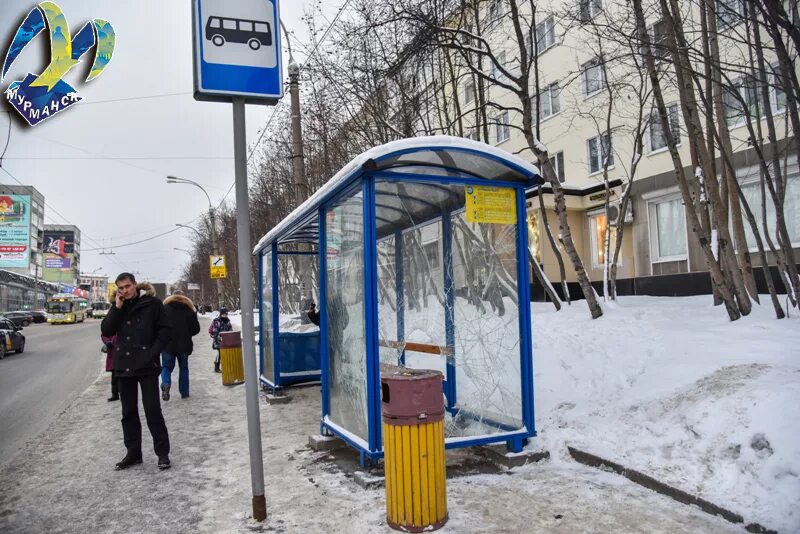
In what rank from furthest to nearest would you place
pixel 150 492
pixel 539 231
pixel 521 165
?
pixel 539 231 → pixel 521 165 → pixel 150 492

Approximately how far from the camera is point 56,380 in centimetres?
1207

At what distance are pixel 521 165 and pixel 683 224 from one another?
12.5 metres

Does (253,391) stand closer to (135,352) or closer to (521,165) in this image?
(135,352)

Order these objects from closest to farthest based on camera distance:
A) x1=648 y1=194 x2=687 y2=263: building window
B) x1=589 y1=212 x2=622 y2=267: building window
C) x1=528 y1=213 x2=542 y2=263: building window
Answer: x1=648 y1=194 x2=687 y2=263: building window, x1=589 y1=212 x2=622 y2=267: building window, x1=528 y1=213 x2=542 y2=263: building window

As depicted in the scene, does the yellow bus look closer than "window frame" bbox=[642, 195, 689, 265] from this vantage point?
No

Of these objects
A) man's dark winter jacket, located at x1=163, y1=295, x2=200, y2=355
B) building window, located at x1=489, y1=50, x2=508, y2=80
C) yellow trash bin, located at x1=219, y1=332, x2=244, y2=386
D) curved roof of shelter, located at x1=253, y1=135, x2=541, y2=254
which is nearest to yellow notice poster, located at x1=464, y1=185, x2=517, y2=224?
curved roof of shelter, located at x1=253, y1=135, x2=541, y2=254

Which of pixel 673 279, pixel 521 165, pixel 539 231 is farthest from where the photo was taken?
pixel 539 231

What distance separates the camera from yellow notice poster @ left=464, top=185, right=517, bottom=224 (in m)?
5.05

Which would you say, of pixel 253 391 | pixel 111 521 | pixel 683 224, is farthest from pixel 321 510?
pixel 683 224

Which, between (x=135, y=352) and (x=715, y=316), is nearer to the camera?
(x=135, y=352)

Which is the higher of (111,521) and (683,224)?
(683,224)

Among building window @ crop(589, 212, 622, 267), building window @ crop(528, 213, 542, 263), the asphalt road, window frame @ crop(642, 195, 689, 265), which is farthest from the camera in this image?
building window @ crop(528, 213, 542, 263)

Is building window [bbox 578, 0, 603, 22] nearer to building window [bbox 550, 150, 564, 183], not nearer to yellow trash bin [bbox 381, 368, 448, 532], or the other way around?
yellow trash bin [bbox 381, 368, 448, 532]

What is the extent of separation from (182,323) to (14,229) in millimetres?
49442
